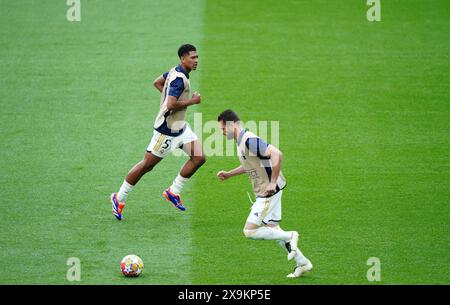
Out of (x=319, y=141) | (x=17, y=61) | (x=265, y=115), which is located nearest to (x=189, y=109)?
(x=265, y=115)

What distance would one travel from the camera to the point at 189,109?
51.7 ft

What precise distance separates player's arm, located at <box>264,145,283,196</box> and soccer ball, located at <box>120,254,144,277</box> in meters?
1.68

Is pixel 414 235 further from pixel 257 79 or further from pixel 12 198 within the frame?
pixel 257 79

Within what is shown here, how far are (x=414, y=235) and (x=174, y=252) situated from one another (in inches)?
123

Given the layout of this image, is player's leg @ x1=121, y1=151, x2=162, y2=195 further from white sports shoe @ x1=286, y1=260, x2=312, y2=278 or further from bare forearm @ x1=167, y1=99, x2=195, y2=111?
white sports shoe @ x1=286, y1=260, x2=312, y2=278

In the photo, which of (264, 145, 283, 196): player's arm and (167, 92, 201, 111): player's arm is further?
(167, 92, 201, 111): player's arm

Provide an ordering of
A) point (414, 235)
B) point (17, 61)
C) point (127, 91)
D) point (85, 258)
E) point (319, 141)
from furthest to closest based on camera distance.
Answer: point (17, 61)
point (127, 91)
point (319, 141)
point (414, 235)
point (85, 258)

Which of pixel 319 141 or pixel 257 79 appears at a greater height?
pixel 257 79

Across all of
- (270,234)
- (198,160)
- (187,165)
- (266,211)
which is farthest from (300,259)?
(187,165)

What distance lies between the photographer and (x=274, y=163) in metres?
9.44

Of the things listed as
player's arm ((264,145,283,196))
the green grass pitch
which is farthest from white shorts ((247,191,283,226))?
the green grass pitch

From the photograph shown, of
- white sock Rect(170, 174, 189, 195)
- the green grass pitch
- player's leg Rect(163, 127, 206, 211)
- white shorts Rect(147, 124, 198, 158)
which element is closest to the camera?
the green grass pitch

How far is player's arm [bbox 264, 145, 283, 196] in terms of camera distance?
942 cm

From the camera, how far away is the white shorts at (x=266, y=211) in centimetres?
977
